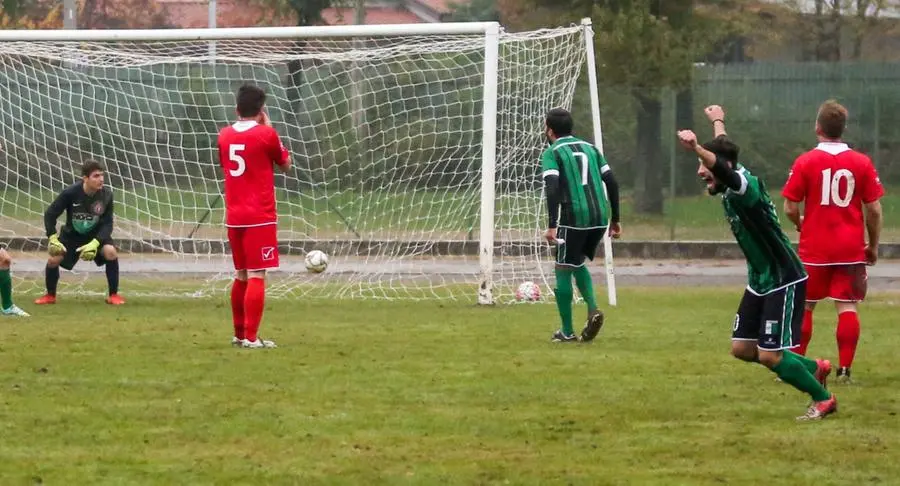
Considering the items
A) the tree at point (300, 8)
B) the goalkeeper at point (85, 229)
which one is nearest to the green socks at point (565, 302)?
the goalkeeper at point (85, 229)

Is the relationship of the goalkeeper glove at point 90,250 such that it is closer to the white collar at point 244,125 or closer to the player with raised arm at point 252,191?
the player with raised arm at point 252,191

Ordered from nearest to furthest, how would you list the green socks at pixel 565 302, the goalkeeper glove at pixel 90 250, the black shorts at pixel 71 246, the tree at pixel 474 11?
the green socks at pixel 565 302, the goalkeeper glove at pixel 90 250, the black shorts at pixel 71 246, the tree at pixel 474 11

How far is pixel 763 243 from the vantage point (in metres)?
7.83

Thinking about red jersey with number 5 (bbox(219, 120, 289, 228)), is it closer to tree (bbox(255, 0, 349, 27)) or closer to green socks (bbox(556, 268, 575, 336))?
green socks (bbox(556, 268, 575, 336))

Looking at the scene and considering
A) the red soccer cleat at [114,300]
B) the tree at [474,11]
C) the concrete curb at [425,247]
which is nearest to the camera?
the red soccer cleat at [114,300]

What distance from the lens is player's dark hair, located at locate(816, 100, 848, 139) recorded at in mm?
8953

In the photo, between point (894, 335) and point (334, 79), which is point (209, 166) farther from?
point (894, 335)

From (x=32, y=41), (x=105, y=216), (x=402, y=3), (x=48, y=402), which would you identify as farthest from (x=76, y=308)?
(x=402, y=3)

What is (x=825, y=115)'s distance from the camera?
29.5ft

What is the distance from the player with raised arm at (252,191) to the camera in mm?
10719

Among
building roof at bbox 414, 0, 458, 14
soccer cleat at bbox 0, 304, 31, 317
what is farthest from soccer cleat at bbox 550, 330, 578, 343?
building roof at bbox 414, 0, 458, 14

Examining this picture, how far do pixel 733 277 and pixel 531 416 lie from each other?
11.8 m

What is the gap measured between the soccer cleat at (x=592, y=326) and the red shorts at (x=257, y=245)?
7.88 feet

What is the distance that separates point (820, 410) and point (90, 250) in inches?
338
